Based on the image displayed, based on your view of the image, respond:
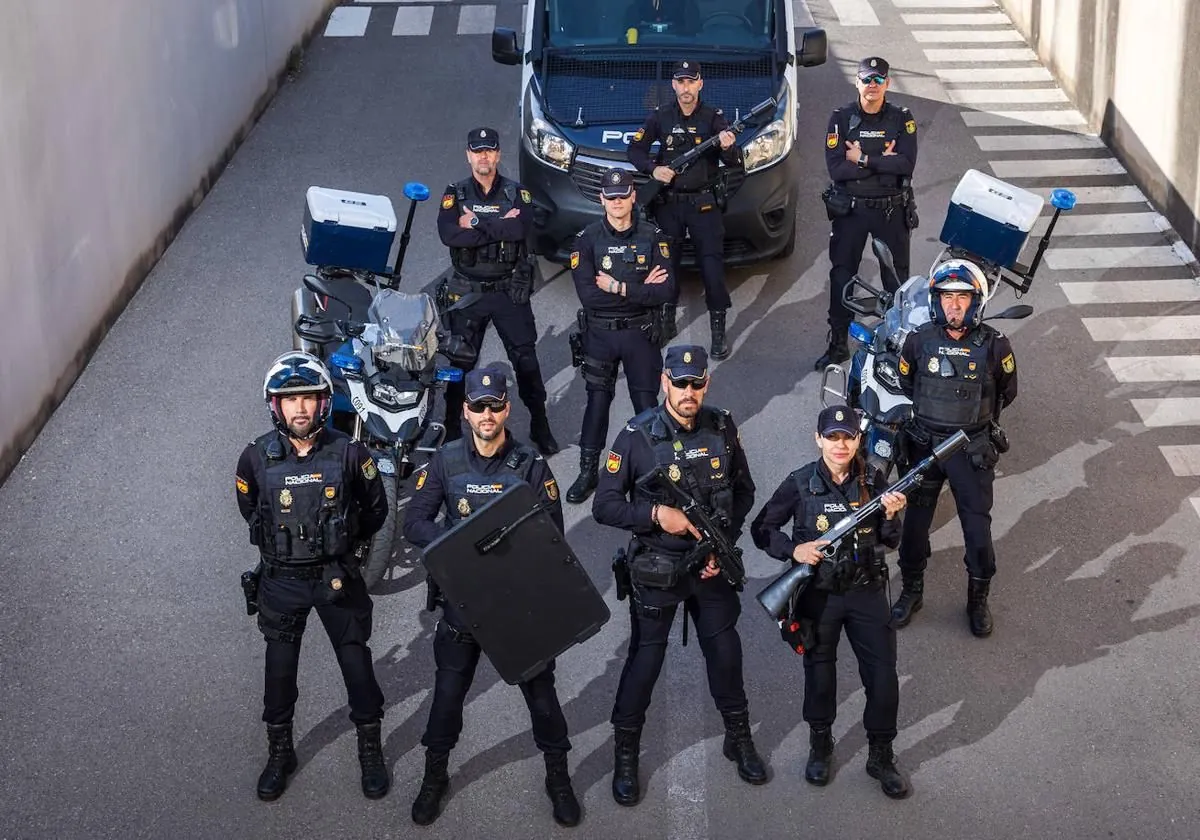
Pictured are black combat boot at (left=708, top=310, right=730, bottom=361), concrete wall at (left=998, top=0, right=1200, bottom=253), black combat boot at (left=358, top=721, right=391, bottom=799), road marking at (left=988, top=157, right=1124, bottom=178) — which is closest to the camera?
black combat boot at (left=358, top=721, right=391, bottom=799)

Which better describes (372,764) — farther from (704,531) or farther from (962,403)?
(962,403)

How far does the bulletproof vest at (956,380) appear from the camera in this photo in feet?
30.1

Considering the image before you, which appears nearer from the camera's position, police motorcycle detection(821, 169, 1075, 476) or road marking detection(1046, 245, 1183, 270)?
police motorcycle detection(821, 169, 1075, 476)

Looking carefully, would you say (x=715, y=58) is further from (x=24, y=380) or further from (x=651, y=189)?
(x=24, y=380)

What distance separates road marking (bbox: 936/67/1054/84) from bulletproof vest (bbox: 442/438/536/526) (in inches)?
472

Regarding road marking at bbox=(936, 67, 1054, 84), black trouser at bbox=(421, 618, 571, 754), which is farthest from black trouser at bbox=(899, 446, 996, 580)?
road marking at bbox=(936, 67, 1054, 84)

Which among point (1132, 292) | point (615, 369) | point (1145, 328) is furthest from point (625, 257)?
point (1132, 292)

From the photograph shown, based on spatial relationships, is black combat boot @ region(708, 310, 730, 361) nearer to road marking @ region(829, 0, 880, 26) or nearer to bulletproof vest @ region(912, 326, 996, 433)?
bulletproof vest @ region(912, 326, 996, 433)

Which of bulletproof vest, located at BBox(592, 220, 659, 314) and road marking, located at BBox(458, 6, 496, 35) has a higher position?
bulletproof vest, located at BBox(592, 220, 659, 314)

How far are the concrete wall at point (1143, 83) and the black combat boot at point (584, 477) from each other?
6.37 meters

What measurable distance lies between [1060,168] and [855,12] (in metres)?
5.42

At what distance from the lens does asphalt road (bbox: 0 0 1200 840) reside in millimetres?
8188

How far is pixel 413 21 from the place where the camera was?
66.8ft

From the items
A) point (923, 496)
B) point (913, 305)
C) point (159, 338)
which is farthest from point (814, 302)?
point (159, 338)
